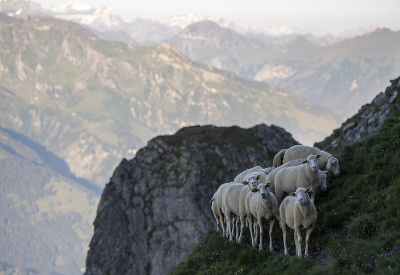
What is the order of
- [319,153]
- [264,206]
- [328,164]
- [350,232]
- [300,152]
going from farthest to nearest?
[300,152]
[319,153]
[328,164]
[264,206]
[350,232]

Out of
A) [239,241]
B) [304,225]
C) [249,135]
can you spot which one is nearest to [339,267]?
[304,225]

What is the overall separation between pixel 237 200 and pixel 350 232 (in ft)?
32.6

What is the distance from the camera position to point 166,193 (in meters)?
123

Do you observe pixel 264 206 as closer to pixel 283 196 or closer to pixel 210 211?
pixel 283 196

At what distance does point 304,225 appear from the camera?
79.6ft

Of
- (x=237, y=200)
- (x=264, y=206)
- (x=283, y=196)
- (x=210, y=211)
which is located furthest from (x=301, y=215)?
(x=210, y=211)

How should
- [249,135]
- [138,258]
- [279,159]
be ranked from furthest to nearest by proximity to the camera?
[249,135]
[138,258]
[279,159]

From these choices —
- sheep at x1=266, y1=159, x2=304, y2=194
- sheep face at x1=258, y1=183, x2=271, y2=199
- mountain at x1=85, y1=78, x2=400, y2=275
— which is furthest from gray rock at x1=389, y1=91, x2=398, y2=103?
sheep face at x1=258, y1=183, x2=271, y2=199

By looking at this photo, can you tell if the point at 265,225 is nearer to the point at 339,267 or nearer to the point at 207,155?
the point at 339,267

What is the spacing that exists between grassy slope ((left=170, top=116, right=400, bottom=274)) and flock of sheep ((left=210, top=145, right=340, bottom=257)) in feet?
3.21

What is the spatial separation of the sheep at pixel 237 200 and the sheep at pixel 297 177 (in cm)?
149

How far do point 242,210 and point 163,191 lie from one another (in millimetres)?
93780

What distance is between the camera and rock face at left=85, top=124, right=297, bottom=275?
356 ft

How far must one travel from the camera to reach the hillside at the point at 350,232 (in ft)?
63.5
